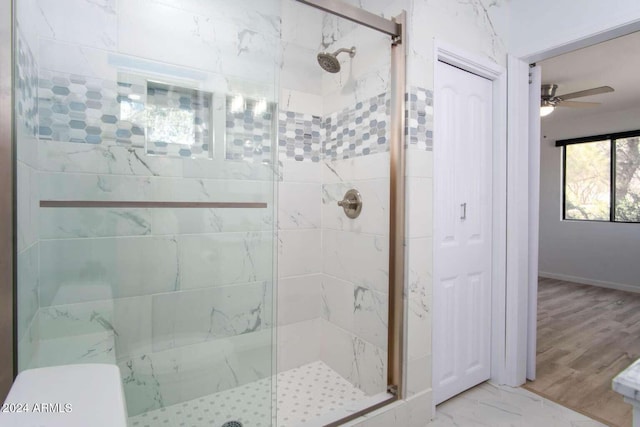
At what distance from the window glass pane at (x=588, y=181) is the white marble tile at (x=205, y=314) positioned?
17.1 ft

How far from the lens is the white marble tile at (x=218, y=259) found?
155 centimetres

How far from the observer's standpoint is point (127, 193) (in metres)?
1.45

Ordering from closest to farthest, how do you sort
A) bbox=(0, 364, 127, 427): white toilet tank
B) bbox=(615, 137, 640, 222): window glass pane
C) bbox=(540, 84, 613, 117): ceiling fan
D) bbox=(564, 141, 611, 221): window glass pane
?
bbox=(0, 364, 127, 427): white toilet tank < bbox=(540, 84, 613, 117): ceiling fan < bbox=(615, 137, 640, 222): window glass pane < bbox=(564, 141, 611, 221): window glass pane

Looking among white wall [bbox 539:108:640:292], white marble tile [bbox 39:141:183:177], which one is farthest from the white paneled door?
white wall [bbox 539:108:640:292]

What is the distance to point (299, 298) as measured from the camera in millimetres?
2307

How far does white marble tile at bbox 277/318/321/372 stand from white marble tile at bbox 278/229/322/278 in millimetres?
367

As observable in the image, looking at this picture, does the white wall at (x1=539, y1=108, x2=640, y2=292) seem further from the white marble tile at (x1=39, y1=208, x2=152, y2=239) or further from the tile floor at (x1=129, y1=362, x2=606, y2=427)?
the white marble tile at (x1=39, y1=208, x2=152, y2=239)

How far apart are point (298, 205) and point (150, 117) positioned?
1.07 meters

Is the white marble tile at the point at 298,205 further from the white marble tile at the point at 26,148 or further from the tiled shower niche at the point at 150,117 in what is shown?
the white marble tile at the point at 26,148

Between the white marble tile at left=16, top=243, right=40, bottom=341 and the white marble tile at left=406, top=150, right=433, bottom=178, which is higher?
the white marble tile at left=406, top=150, right=433, bottom=178

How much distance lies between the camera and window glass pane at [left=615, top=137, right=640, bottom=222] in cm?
433

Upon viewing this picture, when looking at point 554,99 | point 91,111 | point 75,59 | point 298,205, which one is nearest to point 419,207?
point 298,205

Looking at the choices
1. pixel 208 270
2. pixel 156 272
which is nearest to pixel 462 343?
pixel 208 270

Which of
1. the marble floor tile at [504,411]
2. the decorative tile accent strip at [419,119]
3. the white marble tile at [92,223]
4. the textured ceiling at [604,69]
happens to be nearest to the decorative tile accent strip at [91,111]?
the white marble tile at [92,223]
